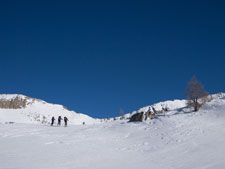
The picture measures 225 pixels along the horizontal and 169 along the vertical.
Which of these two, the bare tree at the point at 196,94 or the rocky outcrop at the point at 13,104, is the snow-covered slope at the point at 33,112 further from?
the bare tree at the point at 196,94

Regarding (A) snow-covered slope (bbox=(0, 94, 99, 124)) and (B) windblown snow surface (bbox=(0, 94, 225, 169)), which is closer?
(B) windblown snow surface (bbox=(0, 94, 225, 169))

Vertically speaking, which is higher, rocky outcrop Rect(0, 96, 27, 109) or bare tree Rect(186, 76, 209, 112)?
rocky outcrop Rect(0, 96, 27, 109)

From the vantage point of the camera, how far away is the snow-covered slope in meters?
143

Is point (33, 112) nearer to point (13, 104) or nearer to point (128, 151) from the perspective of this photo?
point (13, 104)

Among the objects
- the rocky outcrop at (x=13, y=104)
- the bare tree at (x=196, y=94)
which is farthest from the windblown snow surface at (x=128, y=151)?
the rocky outcrop at (x=13, y=104)

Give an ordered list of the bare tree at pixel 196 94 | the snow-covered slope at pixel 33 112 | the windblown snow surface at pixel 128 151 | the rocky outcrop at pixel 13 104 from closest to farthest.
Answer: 1. the windblown snow surface at pixel 128 151
2. the bare tree at pixel 196 94
3. the snow-covered slope at pixel 33 112
4. the rocky outcrop at pixel 13 104

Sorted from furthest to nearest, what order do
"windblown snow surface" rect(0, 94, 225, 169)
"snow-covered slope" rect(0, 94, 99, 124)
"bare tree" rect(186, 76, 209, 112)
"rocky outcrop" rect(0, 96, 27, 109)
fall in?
"rocky outcrop" rect(0, 96, 27, 109), "snow-covered slope" rect(0, 94, 99, 124), "bare tree" rect(186, 76, 209, 112), "windblown snow surface" rect(0, 94, 225, 169)

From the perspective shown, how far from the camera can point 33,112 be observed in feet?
541

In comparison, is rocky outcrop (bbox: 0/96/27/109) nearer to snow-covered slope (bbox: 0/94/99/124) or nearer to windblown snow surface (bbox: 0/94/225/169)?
snow-covered slope (bbox: 0/94/99/124)

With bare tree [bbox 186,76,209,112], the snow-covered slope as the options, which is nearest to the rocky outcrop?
the snow-covered slope

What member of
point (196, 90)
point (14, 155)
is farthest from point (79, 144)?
point (196, 90)

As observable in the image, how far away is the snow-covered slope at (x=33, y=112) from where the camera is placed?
143250 millimetres

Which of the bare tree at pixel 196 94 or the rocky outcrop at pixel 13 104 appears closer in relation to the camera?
the bare tree at pixel 196 94

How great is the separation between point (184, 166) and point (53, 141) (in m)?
11.2
